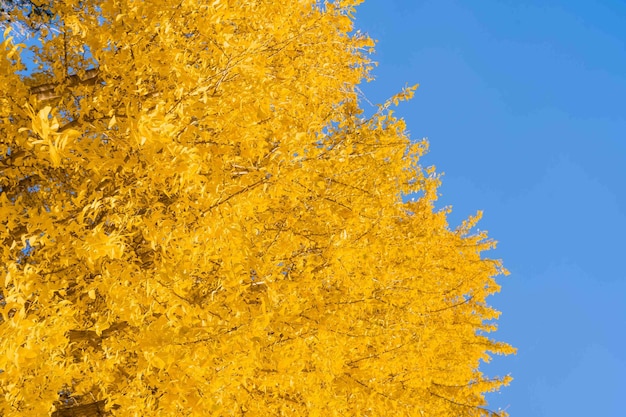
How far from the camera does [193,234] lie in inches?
91.7

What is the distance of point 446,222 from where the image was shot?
1052 centimetres

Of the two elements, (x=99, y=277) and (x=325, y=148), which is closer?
(x=99, y=277)

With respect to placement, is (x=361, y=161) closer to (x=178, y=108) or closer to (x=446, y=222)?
(x=178, y=108)

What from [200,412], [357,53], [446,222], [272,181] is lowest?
[200,412]

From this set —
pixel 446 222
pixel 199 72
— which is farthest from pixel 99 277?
pixel 446 222

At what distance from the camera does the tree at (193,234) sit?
2096 millimetres

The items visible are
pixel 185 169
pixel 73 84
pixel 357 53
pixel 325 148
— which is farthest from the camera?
pixel 357 53

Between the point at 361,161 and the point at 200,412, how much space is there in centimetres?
203

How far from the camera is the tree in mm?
2096

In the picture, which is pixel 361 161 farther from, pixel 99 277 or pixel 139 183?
pixel 99 277

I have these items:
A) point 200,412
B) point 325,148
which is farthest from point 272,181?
point 200,412

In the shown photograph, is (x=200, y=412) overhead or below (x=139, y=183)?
below

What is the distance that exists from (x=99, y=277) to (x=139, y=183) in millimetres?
490

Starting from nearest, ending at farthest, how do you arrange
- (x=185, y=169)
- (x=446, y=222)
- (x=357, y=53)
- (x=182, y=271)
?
(x=185, y=169) < (x=182, y=271) < (x=357, y=53) < (x=446, y=222)
